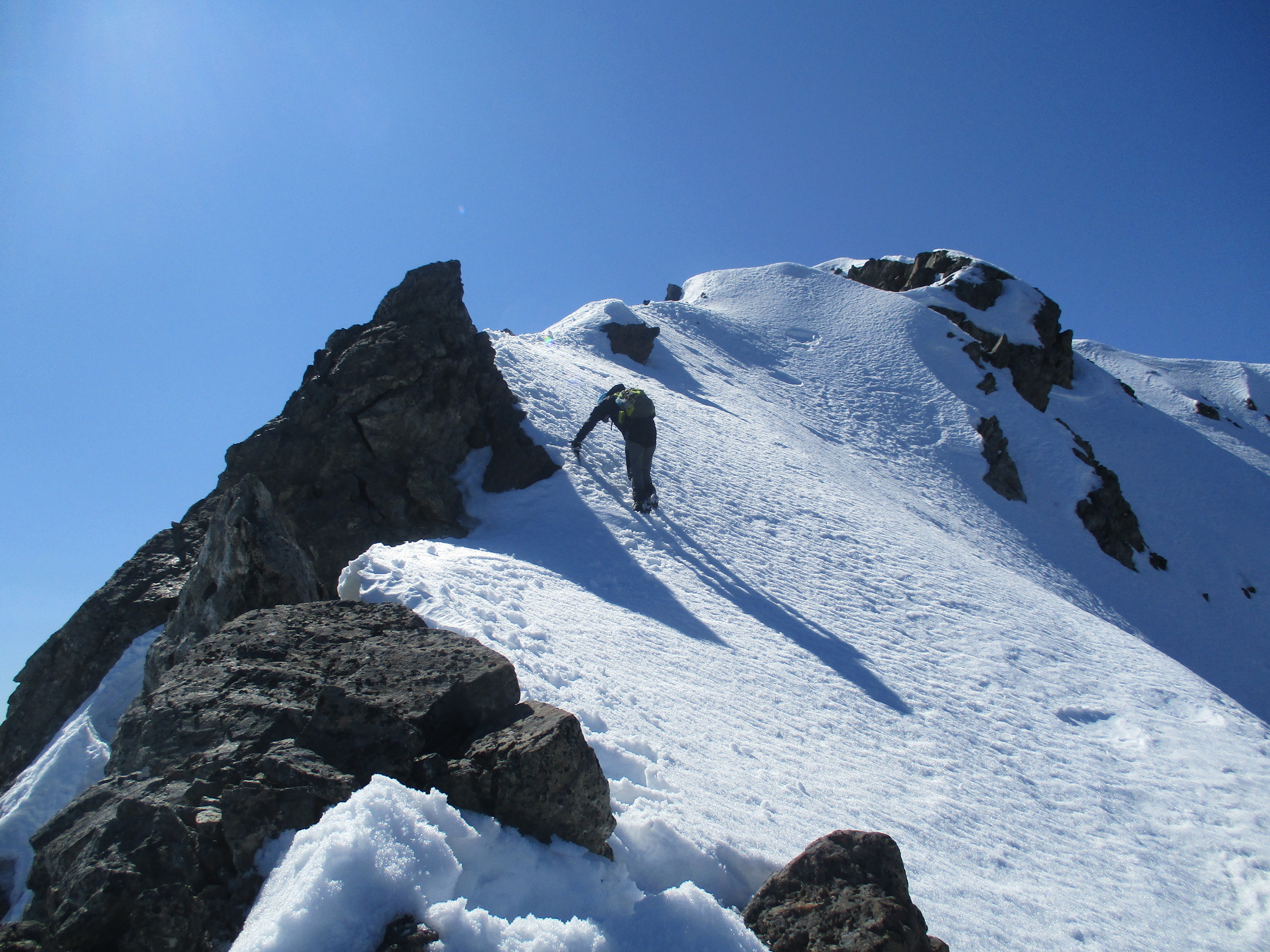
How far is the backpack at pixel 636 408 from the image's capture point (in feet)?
41.0

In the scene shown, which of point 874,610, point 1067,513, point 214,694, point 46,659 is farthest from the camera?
point 1067,513

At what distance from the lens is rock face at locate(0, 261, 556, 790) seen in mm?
6555

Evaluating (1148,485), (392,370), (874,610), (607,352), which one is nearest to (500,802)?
(874,610)

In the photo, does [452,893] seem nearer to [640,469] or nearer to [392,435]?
[640,469]

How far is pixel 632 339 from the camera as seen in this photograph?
26.9m

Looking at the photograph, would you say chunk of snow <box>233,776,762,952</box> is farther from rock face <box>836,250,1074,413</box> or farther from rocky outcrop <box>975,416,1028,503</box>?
rock face <box>836,250,1074,413</box>

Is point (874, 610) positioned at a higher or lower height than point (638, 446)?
lower

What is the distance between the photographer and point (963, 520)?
23844 millimetres

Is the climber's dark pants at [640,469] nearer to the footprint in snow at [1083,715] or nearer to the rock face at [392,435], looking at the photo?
the rock face at [392,435]

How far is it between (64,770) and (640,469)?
881 centimetres

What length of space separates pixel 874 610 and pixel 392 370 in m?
9.70

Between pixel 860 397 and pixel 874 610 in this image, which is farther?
pixel 860 397

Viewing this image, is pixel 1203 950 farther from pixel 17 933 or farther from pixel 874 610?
pixel 17 933

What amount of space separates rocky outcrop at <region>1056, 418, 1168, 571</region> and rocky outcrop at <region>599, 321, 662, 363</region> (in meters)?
19.8
